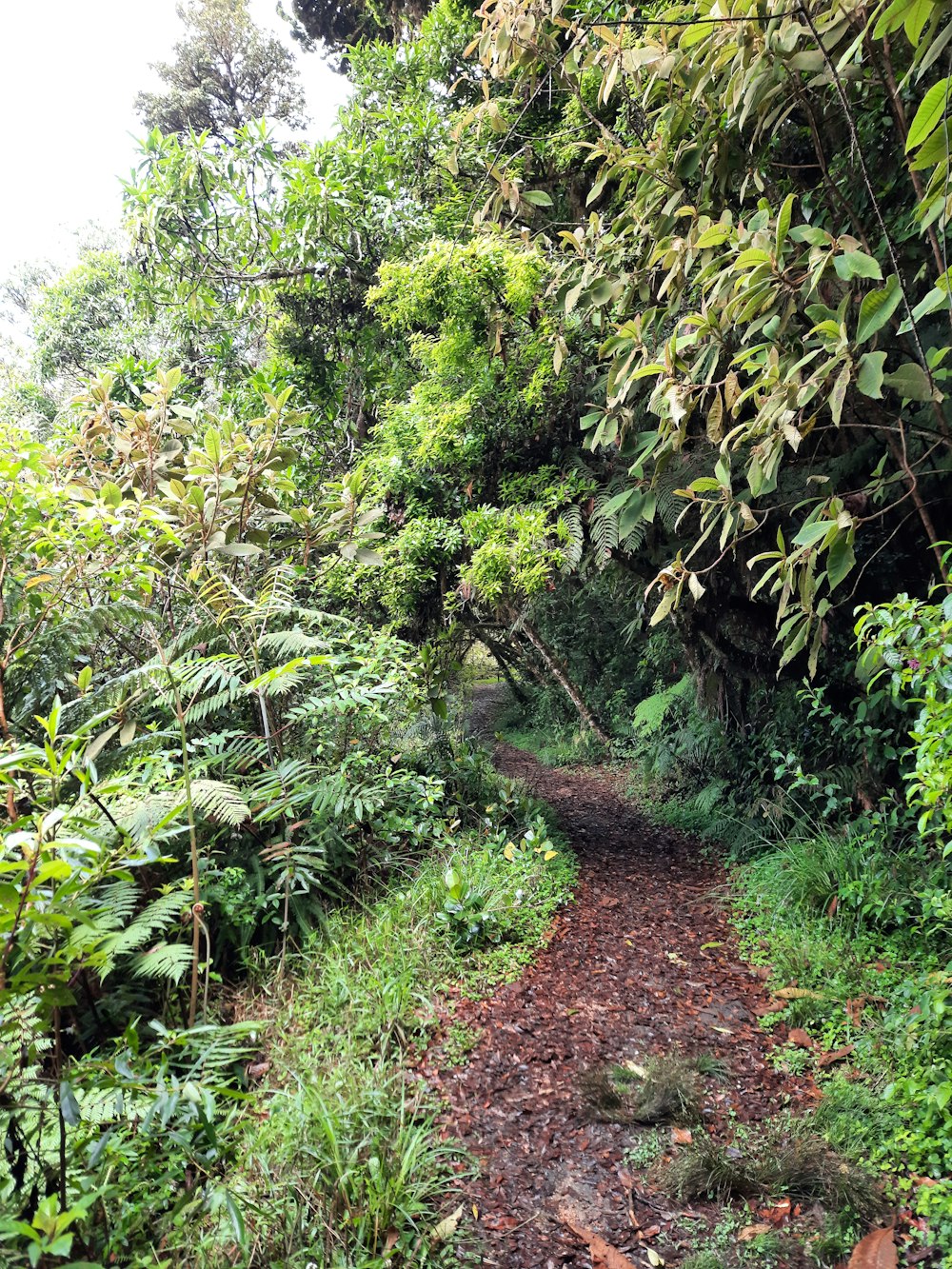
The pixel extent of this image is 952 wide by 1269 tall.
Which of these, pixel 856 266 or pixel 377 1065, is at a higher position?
pixel 856 266

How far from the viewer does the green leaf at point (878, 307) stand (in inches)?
80.4

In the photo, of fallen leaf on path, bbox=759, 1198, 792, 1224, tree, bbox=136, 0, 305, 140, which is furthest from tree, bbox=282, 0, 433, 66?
fallen leaf on path, bbox=759, 1198, 792, 1224

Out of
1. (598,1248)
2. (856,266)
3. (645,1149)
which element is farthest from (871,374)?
(598,1248)

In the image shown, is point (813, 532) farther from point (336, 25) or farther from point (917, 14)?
point (336, 25)

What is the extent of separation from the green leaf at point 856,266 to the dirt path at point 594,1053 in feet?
9.24

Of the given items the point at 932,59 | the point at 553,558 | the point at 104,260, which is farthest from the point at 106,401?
the point at 104,260

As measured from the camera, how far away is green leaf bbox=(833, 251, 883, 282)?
6.79 feet

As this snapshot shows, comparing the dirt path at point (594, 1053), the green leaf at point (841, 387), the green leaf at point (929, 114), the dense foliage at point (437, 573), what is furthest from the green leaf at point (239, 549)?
the green leaf at point (929, 114)

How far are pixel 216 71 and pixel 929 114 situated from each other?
56.2 ft

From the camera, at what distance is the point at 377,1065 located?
2.47 metres

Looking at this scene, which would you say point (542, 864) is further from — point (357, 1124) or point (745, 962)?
point (357, 1124)

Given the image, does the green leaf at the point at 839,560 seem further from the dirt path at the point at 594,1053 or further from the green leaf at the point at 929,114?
the dirt path at the point at 594,1053

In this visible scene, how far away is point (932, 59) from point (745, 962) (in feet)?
11.7

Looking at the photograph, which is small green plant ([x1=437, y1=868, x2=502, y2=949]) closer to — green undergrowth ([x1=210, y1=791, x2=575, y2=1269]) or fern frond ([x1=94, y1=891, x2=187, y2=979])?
green undergrowth ([x1=210, y1=791, x2=575, y2=1269])
